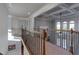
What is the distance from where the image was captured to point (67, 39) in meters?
1.88

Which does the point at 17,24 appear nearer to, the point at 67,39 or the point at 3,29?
the point at 3,29

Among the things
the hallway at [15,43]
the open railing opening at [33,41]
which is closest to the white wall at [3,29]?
the hallway at [15,43]

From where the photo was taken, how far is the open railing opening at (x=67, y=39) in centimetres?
174

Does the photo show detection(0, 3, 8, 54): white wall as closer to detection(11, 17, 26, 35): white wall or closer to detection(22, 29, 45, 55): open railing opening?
detection(11, 17, 26, 35): white wall

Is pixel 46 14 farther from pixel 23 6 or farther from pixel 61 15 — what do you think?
pixel 23 6

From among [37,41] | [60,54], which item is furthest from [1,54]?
[60,54]

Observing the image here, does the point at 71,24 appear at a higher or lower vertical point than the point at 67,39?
higher

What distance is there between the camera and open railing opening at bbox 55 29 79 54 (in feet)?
5.70

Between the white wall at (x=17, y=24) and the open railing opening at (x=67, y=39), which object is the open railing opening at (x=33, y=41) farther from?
the open railing opening at (x=67, y=39)

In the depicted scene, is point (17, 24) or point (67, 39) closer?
point (17, 24)

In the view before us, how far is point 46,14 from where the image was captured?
169 cm

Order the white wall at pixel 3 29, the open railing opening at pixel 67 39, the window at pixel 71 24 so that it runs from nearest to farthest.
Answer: the white wall at pixel 3 29, the window at pixel 71 24, the open railing opening at pixel 67 39

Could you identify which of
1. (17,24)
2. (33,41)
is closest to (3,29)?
(17,24)

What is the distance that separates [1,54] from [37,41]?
608mm
